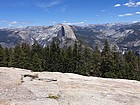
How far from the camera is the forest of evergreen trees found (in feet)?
331

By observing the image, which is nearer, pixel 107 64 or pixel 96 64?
pixel 107 64

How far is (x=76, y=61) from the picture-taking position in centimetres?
11419

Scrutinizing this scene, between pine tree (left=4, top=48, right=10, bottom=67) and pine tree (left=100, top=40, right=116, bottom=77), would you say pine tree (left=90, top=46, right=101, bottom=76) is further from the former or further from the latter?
pine tree (left=4, top=48, right=10, bottom=67)

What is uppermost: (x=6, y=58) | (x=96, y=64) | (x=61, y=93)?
(x=61, y=93)

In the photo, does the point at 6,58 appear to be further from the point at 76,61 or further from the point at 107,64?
the point at 107,64

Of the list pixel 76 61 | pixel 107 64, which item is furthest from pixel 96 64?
pixel 76 61

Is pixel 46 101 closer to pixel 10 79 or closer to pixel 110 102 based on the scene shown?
pixel 110 102

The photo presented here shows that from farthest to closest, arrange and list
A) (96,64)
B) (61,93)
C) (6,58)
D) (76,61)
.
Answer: (76,61), (6,58), (96,64), (61,93)

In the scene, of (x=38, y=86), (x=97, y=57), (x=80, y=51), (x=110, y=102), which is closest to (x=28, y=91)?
(x=38, y=86)

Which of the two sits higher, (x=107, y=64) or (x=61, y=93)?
(x=61, y=93)

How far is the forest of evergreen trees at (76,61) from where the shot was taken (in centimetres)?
10088

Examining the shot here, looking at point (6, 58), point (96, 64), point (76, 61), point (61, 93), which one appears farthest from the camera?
point (76, 61)

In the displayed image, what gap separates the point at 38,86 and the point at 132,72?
70568mm

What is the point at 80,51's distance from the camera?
388 ft
